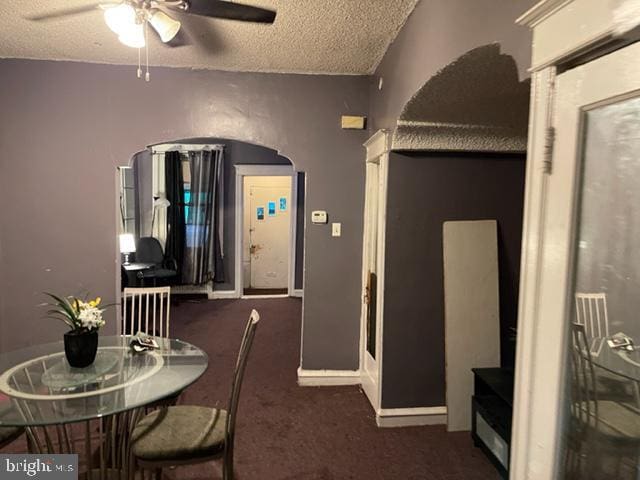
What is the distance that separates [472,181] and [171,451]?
238cm

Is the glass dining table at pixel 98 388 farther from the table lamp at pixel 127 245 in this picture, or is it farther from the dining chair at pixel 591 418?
the table lamp at pixel 127 245

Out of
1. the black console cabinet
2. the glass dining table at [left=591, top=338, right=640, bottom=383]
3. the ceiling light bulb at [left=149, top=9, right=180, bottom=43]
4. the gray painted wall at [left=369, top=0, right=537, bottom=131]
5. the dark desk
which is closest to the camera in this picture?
the glass dining table at [left=591, top=338, right=640, bottom=383]

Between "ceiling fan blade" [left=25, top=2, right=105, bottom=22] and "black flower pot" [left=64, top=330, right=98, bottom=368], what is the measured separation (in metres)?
1.60

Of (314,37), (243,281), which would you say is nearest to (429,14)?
(314,37)

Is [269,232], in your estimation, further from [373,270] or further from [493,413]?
[493,413]

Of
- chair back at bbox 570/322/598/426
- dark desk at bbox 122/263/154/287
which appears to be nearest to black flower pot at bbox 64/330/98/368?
chair back at bbox 570/322/598/426

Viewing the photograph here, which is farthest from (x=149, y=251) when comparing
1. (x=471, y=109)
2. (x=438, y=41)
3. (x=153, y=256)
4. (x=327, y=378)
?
(x=438, y=41)

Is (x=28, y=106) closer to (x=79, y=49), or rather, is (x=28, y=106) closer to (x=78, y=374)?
A: (x=79, y=49)

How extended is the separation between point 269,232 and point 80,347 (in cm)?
506

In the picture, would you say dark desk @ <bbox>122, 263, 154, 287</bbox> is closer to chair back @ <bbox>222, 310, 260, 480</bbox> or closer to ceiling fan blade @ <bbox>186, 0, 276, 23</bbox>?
chair back @ <bbox>222, 310, 260, 480</bbox>

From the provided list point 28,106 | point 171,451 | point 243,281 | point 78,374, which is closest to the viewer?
point 171,451

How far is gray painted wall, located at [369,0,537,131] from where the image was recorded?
1.22 m

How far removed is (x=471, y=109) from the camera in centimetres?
228

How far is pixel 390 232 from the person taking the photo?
2740mm
